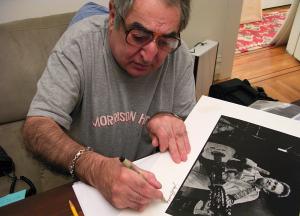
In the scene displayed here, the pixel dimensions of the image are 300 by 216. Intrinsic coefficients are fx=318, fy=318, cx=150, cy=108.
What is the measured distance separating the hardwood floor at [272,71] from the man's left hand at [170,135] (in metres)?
1.91

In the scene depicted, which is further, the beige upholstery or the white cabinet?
the white cabinet

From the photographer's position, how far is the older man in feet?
2.31

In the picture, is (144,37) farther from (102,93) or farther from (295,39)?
(295,39)

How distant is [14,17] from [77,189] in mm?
1078

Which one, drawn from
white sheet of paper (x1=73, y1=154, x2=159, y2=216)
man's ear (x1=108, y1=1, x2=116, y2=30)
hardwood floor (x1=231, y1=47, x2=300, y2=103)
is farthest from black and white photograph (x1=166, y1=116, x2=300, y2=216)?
hardwood floor (x1=231, y1=47, x2=300, y2=103)

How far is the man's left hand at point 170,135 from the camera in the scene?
77 cm

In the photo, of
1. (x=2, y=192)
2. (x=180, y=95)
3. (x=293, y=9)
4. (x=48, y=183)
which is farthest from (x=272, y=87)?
(x=2, y=192)

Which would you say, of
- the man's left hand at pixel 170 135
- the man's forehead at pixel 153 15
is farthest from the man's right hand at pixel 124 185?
the man's forehead at pixel 153 15

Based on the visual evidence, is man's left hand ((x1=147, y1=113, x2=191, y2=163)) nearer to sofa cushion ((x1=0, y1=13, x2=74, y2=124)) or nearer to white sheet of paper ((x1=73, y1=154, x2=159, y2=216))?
white sheet of paper ((x1=73, y1=154, x2=159, y2=216))

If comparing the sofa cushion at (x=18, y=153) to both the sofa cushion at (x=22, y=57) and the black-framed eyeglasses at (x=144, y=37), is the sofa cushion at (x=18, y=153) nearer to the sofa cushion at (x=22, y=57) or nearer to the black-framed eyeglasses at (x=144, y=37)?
the sofa cushion at (x=22, y=57)

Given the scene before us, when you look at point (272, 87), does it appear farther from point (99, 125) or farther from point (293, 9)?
point (99, 125)

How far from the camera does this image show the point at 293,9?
310 cm

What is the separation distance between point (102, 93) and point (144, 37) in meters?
0.24

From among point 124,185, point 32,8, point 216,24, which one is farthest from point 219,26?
point 124,185
